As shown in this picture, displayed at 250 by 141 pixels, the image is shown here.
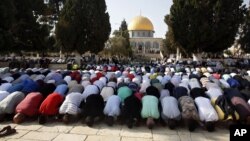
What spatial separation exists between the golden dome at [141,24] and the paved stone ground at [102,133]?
8674 cm

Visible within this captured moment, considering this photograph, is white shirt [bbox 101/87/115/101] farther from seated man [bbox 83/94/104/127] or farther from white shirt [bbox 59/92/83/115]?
seated man [bbox 83/94/104/127]

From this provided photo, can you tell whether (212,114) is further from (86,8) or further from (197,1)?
(86,8)

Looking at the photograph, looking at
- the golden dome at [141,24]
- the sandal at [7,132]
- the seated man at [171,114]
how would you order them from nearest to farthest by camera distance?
the sandal at [7,132] → the seated man at [171,114] → the golden dome at [141,24]

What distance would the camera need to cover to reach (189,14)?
99.3ft

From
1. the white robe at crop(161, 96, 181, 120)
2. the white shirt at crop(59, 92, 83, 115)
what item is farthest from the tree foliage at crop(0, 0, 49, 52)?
the white robe at crop(161, 96, 181, 120)

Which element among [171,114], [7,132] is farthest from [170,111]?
[7,132]

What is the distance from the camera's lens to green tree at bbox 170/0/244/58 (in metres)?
29.3

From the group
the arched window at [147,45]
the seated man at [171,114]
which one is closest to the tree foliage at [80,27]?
the seated man at [171,114]

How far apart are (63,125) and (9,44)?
19.2 metres

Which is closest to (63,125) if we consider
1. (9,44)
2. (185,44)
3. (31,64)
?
(9,44)

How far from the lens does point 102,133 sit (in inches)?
329

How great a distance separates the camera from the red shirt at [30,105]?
9133 mm

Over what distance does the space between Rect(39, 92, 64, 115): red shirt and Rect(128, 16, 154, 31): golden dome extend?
86227mm

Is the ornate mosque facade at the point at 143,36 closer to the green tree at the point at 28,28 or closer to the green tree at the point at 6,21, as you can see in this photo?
the green tree at the point at 28,28
